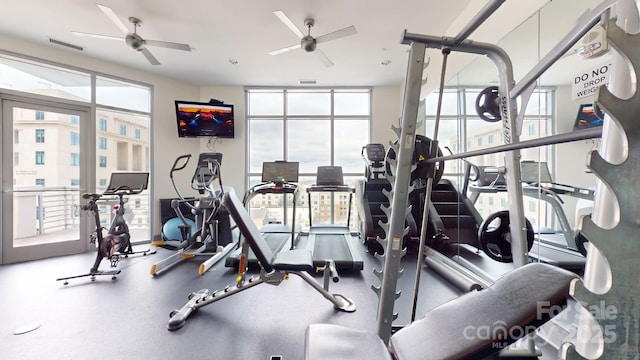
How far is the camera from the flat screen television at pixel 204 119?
533 centimetres

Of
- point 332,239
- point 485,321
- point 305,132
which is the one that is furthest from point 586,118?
point 305,132

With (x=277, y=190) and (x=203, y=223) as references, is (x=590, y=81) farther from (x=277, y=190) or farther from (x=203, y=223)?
(x=203, y=223)

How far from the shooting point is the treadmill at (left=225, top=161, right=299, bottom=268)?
12.5ft

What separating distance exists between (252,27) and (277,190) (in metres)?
2.52

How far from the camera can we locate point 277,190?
4.11 m

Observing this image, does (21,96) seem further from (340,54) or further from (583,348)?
(583,348)

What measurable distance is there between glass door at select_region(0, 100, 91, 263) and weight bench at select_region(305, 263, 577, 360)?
540 centimetres

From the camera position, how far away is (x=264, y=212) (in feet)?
19.8

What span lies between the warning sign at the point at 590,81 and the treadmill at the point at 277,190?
11.0 ft

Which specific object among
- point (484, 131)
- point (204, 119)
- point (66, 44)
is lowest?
point (484, 131)

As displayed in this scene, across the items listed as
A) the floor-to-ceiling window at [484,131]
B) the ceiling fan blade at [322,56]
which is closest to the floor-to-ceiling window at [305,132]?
the floor-to-ceiling window at [484,131]

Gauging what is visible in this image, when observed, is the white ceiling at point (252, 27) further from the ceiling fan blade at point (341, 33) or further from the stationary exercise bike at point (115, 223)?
the stationary exercise bike at point (115, 223)

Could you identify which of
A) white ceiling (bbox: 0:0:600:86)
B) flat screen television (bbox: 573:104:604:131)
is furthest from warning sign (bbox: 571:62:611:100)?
white ceiling (bbox: 0:0:600:86)

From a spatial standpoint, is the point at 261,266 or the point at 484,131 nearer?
the point at 261,266
